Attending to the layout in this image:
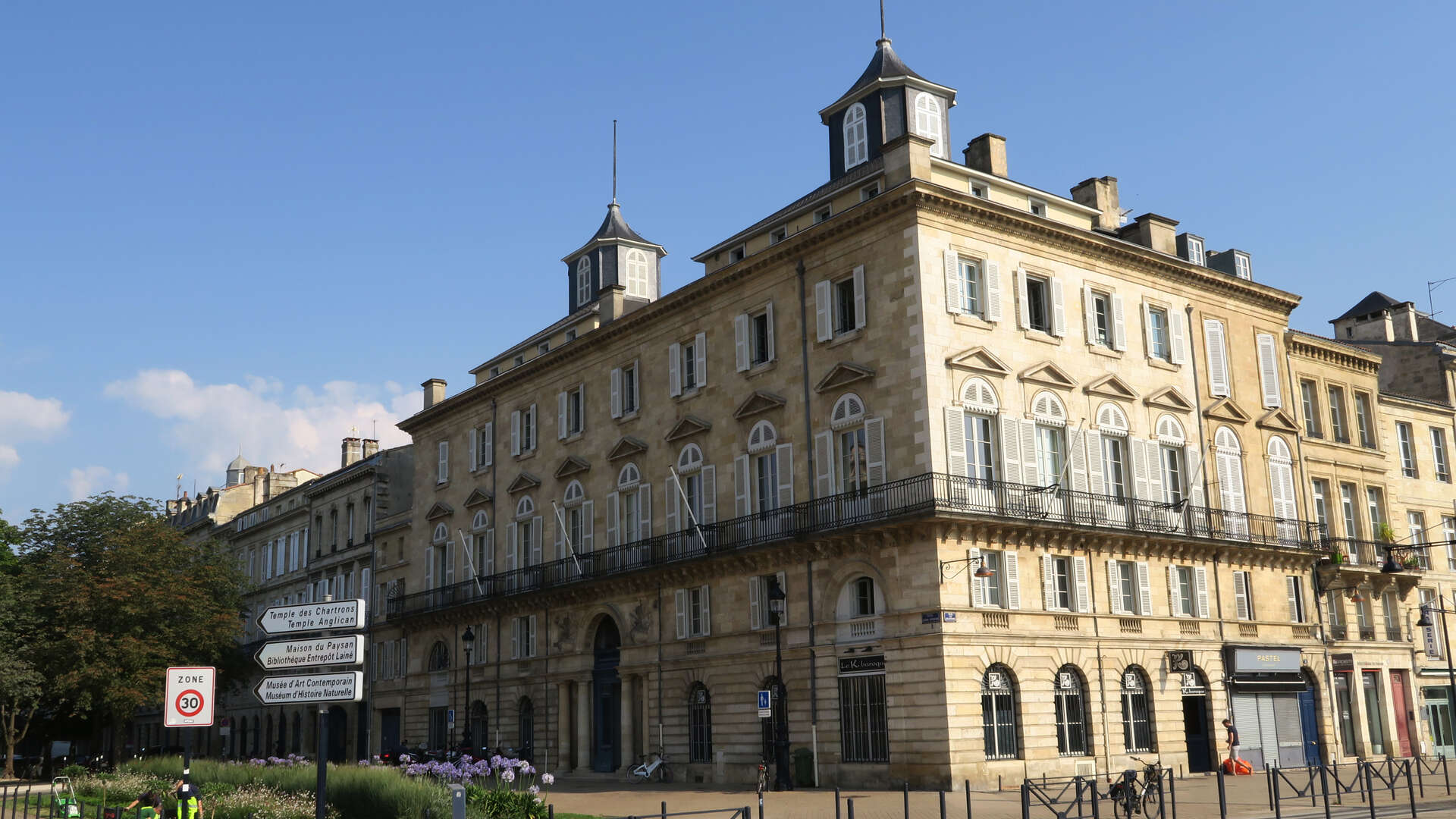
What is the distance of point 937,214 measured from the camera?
111 feet

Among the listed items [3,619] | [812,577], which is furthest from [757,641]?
[3,619]

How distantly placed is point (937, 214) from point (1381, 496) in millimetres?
23044

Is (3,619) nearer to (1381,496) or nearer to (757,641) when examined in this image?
(757,641)

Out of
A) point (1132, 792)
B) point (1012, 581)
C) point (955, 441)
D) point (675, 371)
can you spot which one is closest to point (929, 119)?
point (675, 371)

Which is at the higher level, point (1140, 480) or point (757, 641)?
point (1140, 480)

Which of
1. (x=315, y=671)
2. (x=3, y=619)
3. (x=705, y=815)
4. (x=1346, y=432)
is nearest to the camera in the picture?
(x=315, y=671)

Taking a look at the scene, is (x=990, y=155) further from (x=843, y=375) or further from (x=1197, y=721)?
(x=1197, y=721)

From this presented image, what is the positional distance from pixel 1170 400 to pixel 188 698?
30.4m

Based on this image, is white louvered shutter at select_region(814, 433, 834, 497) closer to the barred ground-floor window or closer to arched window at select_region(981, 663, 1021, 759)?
the barred ground-floor window

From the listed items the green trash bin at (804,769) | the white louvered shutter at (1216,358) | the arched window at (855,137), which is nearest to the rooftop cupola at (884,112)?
the arched window at (855,137)

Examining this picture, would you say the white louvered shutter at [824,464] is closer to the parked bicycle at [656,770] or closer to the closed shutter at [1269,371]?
the parked bicycle at [656,770]

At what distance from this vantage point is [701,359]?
40.5 m

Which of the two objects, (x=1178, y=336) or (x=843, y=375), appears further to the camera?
(x=1178, y=336)

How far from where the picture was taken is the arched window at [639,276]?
54466 millimetres
